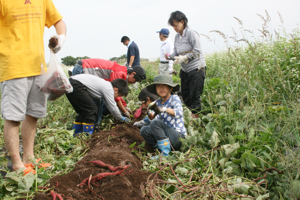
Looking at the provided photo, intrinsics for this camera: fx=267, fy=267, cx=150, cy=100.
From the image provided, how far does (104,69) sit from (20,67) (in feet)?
8.59

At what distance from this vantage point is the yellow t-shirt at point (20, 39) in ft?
7.91

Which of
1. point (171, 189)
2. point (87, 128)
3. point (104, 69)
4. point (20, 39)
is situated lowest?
point (87, 128)

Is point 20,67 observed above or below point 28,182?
above

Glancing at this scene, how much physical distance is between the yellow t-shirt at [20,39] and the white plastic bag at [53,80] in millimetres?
89

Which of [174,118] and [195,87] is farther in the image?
[195,87]

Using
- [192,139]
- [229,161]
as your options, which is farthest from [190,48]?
[229,161]

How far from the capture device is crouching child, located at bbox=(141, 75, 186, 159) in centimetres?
297

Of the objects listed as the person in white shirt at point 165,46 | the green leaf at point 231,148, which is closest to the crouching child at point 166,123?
the green leaf at point 231,148

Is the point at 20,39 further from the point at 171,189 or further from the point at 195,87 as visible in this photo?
the point at 195,87

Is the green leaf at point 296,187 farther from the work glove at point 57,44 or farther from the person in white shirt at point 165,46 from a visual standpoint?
the person in white shirt at point 165,46

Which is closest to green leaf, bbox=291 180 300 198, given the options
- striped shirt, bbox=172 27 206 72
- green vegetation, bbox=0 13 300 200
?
green vegetation, bbox=0 13 300 200

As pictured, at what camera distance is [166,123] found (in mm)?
3145

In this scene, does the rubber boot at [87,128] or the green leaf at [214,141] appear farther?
the rubber boot at [87,128]

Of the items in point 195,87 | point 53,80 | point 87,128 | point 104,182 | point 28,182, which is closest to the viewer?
point 28,182
